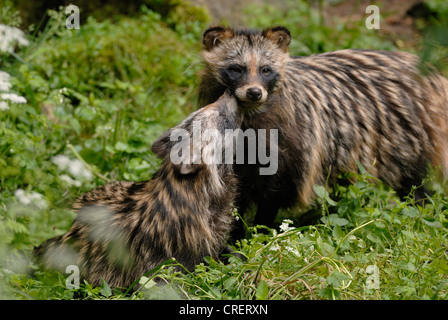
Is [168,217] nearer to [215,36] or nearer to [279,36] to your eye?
[215,36]

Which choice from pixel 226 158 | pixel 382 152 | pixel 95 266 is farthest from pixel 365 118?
pixel 95 266

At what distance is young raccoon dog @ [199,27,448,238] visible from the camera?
4672mm

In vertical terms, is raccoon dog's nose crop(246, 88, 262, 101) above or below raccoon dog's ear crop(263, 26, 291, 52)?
below

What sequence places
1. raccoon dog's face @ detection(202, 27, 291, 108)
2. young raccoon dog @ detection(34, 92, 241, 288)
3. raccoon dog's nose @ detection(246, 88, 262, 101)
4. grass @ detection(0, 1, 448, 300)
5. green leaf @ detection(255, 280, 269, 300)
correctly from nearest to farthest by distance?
green leaf @ detection(255, 280, 269, 300), grass @ detection(0, 1, 448, 300), young raccoon dog @ detection(34, 92, 241, 288), raccoon dog's nose @ detection(246, 88, 262, 101), raccoon dog's face @ detection(202, 27, 291, 108)

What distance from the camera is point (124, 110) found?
6.58 meters

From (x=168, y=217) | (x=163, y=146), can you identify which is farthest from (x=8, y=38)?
(x=168, y=217)

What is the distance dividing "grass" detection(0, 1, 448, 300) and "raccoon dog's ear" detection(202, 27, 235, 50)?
1.20 ft

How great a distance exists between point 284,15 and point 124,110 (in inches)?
164

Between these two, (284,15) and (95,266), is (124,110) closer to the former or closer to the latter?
(95,266)

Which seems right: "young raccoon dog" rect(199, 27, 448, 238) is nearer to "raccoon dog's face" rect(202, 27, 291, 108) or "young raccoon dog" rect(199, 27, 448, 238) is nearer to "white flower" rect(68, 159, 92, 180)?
"raccoon dog's face" rect(202, 27, 291, 108)

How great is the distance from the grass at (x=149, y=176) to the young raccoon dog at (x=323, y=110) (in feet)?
0.84

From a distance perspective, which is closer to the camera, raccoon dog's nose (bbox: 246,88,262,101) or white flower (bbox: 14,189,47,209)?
white flower (bbox: 14,189,47,209)

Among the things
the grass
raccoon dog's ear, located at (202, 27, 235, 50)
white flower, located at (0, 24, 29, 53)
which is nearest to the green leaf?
the grass

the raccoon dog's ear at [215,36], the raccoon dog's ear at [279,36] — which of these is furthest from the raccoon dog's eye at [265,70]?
the raccoon dog's ear at [215,36]
